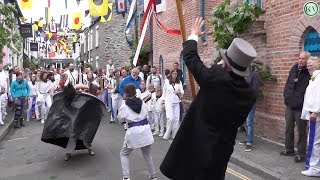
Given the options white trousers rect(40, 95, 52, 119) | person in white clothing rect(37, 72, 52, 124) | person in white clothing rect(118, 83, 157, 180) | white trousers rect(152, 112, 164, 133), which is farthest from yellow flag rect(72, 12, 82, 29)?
person in white clothing rect(118, 83, 157, 180)

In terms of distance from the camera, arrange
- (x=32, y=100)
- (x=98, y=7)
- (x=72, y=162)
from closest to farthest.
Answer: (x=72, y=162)
(x=32, y=100)
(x=98, y=7)

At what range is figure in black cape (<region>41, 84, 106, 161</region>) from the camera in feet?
26.8

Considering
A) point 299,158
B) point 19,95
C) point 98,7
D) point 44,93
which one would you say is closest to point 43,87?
point 44,93

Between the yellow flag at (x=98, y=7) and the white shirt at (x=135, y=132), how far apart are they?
48.3 ft

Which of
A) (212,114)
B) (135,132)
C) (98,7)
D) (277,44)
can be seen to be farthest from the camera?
(98,7)

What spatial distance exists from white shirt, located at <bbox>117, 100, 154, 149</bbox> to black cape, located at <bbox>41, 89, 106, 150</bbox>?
213 centimetres

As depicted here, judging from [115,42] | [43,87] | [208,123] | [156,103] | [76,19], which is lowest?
[156,103]

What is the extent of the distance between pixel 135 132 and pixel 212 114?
318cm

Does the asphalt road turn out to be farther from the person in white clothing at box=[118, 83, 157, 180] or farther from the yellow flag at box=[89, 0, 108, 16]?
the yellow flag at box=[89, 0, 108, 16]

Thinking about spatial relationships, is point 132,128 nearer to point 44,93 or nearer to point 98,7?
point 44,93

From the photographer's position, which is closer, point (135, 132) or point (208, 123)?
point (208, 123)

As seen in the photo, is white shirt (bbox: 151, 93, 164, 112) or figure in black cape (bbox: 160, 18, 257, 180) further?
white shirt (bbox: 151, 93, 164, 112)

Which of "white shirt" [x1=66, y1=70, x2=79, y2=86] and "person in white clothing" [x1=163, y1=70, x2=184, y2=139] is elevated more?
"white shirt" [x1=66, y1=70, x2=79, y2=86]

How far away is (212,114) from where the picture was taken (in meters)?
3.21
